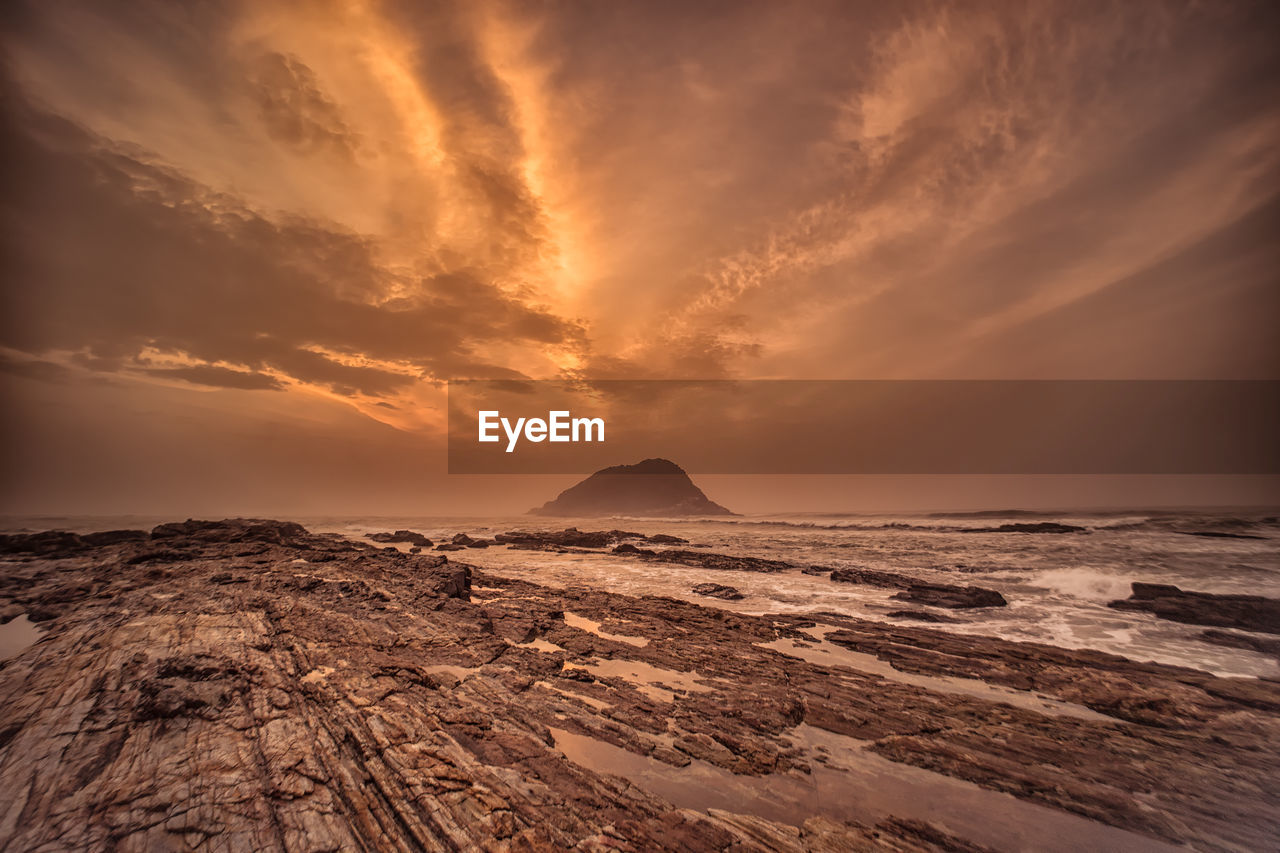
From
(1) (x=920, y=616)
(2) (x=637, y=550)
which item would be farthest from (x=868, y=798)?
(2) (x=637, y=550)

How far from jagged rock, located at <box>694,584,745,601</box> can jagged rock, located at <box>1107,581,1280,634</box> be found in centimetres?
1449

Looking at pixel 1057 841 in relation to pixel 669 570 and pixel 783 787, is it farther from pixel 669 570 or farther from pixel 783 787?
pixel 669 570

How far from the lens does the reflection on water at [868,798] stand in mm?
5648

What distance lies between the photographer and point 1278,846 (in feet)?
18.4

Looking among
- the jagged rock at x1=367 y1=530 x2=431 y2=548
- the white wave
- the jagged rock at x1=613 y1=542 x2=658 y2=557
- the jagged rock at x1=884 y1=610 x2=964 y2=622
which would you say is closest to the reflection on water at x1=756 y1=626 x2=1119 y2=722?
the jagged rock at x1=884 y1=610 x2=964 y2=622

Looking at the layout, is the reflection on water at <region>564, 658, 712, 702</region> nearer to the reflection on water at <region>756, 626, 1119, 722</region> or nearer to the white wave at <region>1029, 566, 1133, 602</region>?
the reflection on water at <region>756, 626, 1119, 722</region>

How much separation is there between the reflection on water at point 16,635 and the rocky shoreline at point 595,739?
→ 4.17 feet

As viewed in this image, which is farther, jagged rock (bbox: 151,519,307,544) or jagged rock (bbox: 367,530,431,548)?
jagged rock (bbox: 367,530,431,548)

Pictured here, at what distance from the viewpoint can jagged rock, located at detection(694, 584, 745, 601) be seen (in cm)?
1951

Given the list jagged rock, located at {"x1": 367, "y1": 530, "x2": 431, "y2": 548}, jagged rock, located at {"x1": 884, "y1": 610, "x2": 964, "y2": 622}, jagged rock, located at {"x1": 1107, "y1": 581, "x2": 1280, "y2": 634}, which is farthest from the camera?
Answer: jagged rock, located at {"x1": 367, "y1": 530, "x2": 431, "y2": 548}

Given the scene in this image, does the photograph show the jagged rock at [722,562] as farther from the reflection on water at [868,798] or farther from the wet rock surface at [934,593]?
the reflection on water at [868,798]

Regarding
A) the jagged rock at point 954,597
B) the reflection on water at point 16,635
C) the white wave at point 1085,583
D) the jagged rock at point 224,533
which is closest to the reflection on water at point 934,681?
the jagged rock at point 954,597

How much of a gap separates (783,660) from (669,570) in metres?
16.2

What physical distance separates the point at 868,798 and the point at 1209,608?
63.1ft
